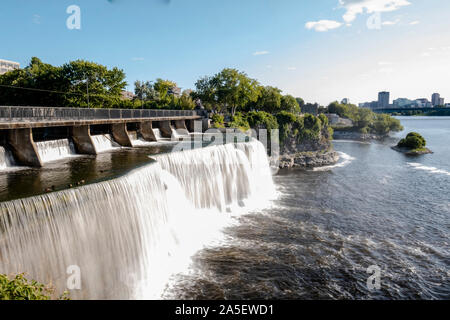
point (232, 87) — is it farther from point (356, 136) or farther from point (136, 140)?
point (356, 136)

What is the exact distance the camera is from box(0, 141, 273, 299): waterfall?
10.3 m

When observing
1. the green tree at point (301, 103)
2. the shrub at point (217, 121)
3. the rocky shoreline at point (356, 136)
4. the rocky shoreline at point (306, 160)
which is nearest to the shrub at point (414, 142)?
the rocky shoreline at point (306, 160)

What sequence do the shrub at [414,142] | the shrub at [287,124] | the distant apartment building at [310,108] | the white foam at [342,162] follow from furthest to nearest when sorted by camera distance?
1. the distant apartment building at [310,108]
2. the shrub at [414,142]
3. the shrub at [287,124]
4. the white foam at [342,162]

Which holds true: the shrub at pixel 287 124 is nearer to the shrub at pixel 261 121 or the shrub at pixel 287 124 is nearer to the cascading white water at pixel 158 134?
the shrub at pixel 261 121

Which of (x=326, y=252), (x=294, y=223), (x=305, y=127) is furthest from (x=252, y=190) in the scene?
(x=305, y=127)

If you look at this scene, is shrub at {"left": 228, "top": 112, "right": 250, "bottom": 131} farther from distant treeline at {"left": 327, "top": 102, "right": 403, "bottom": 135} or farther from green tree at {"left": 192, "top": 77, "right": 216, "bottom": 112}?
distant treeline at {"left": 327, "top": 102, "right": 403, "bottom": 135}

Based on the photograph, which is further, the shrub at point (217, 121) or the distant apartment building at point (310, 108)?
the distant apartment building at point (310, 108)

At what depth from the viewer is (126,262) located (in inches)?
528

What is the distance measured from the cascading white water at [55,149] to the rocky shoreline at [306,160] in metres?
33.4

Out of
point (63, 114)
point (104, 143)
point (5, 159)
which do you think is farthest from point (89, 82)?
point (5, 159)

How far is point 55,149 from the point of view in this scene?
72.5 feet

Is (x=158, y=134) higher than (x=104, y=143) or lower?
higher

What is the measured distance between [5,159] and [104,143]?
9513 mm

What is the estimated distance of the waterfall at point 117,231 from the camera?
10.3m
